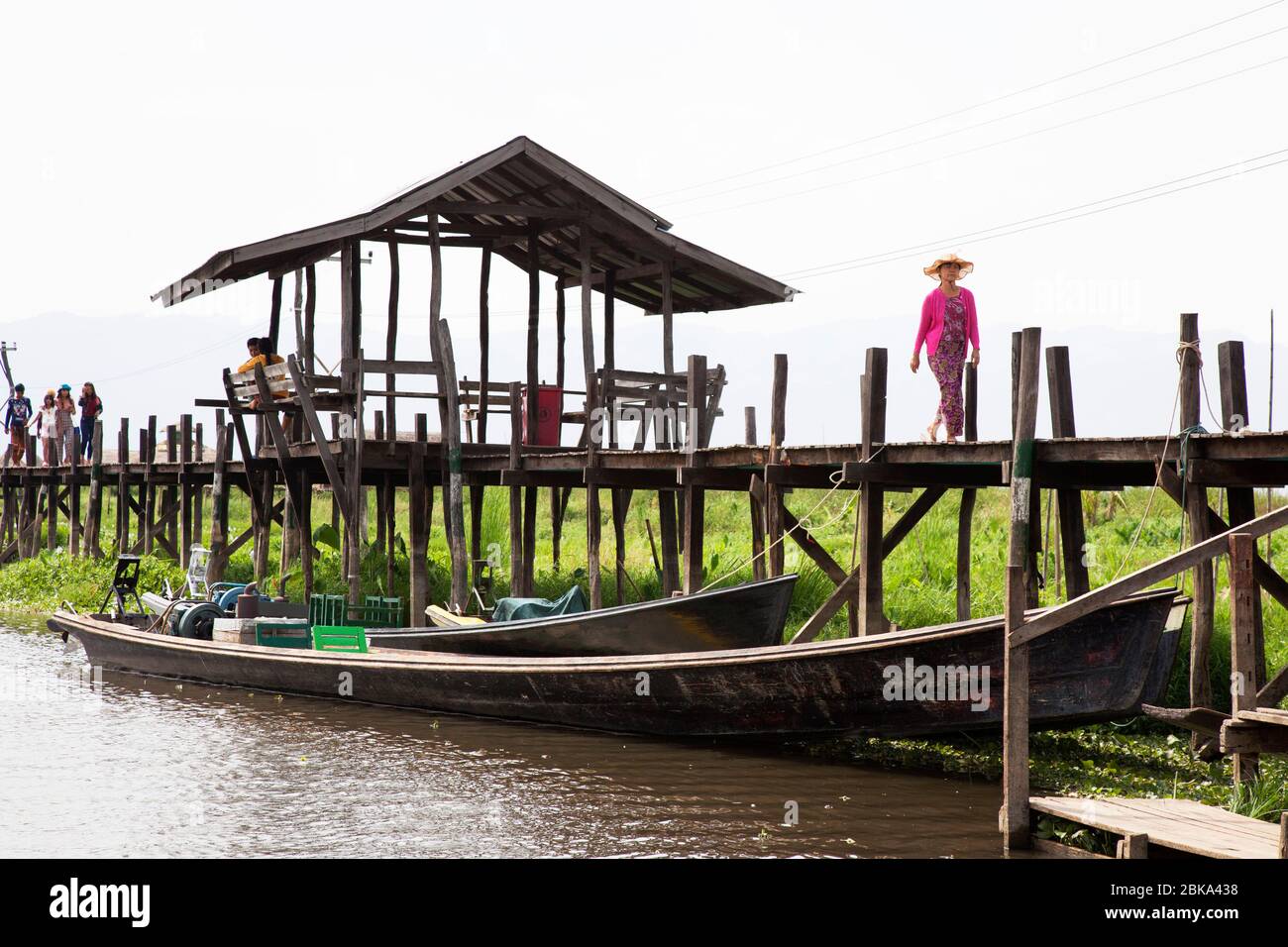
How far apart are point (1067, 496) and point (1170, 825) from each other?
193 inches

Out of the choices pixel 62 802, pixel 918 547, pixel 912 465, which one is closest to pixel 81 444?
pixel 918 547

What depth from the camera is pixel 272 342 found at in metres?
17.4

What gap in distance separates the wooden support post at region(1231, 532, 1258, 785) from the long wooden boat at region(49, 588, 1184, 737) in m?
1.27

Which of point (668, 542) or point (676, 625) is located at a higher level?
point (668, 542)

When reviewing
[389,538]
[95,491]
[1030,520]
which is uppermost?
[95,491]

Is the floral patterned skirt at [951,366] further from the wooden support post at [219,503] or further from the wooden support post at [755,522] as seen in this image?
the wooden support post at [219,503]

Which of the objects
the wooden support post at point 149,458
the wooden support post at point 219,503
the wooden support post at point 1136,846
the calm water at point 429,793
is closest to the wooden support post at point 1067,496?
the calm water at point 429,793

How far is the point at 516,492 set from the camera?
16.6 m

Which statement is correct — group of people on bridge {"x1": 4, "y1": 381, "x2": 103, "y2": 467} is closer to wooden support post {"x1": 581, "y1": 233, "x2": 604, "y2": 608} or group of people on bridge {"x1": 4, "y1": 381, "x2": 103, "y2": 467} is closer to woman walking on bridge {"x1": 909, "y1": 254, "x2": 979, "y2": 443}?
wooden support post {"x1": 581, "y1": 233, "x2": 604, "y2": 608}

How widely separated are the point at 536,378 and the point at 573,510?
18.2 metres

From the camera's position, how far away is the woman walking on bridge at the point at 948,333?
10.9 m

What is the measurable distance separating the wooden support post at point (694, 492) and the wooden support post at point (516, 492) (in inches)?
117

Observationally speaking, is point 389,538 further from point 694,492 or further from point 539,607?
point 694,492

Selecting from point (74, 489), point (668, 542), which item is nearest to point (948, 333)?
point (668, 542)
